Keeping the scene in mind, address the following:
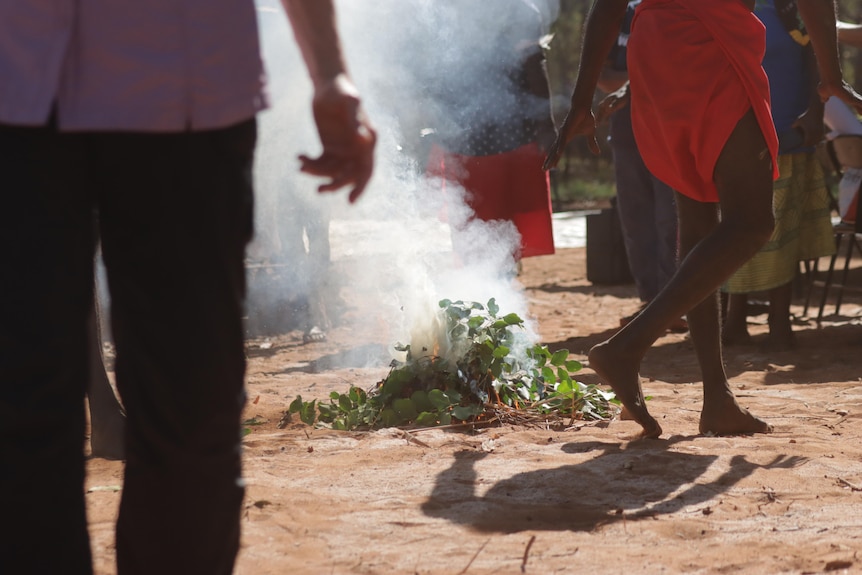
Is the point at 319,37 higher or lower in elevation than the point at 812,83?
lower

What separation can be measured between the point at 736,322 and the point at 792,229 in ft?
1.99

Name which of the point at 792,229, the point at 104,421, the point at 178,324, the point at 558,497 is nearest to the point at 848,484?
the point at 558,497

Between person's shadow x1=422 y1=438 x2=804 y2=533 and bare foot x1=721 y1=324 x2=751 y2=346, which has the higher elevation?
bare foot x1=721 y1=324 x2=751 y2=346

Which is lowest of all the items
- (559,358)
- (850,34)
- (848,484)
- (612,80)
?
(848,484)

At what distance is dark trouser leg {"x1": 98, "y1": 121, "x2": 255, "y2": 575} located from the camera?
1.47m

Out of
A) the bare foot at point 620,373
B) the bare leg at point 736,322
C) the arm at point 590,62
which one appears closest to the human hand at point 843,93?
the arm at point 590,62

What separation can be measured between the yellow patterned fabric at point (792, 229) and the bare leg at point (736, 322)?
0.09 metres

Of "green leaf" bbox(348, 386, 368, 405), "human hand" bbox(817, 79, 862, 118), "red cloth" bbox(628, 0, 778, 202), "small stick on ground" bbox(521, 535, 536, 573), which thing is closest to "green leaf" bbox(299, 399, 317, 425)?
"green leaf" bbox(348, 386, 368, 405)

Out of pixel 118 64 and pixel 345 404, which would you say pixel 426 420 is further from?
pixel 118 64

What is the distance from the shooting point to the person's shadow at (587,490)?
2.62 meters

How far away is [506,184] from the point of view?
6809mm

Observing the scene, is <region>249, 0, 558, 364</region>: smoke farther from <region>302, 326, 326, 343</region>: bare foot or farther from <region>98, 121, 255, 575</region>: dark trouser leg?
<region>98, 121, 255, 575</region>: dark trouser leg

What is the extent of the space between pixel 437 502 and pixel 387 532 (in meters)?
0.27

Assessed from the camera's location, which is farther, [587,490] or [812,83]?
[812,83]
